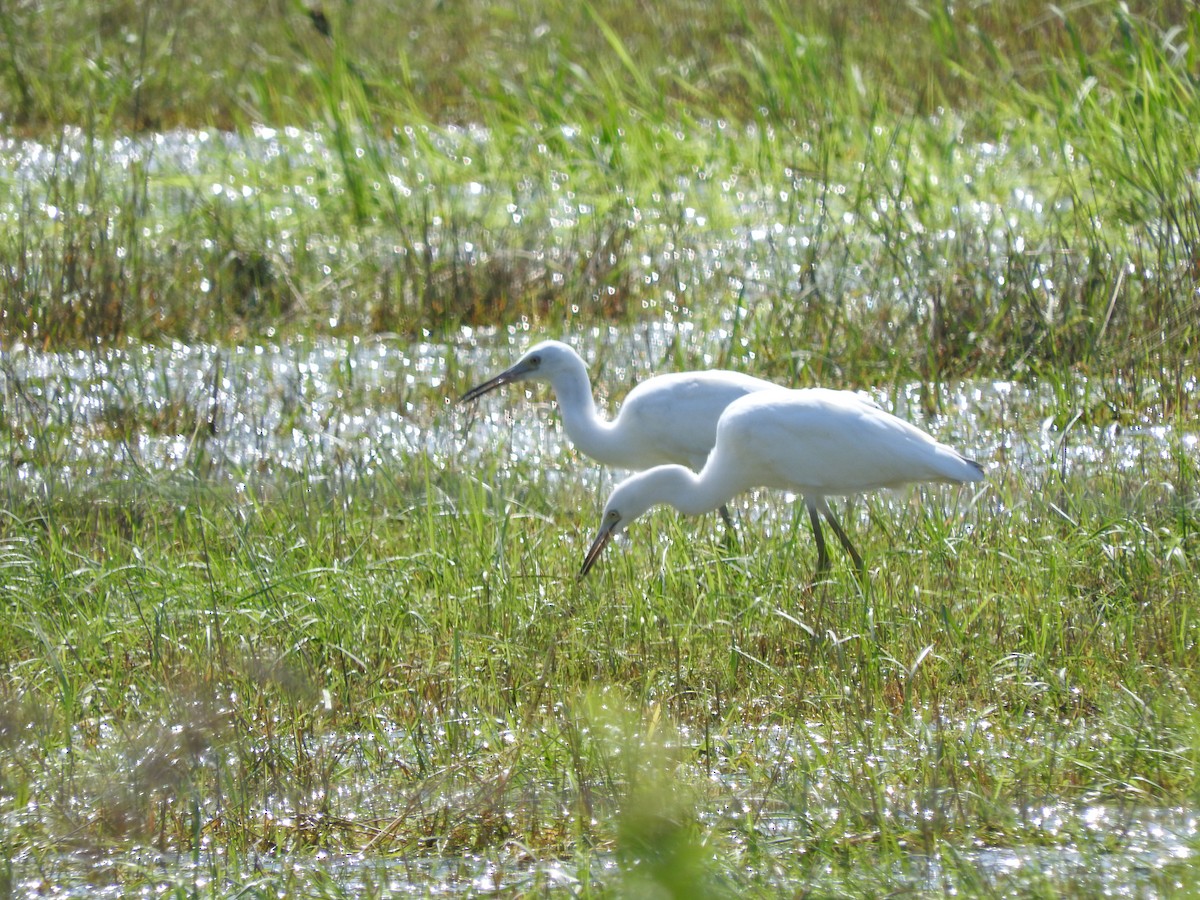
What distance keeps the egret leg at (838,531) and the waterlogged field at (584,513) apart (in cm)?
7

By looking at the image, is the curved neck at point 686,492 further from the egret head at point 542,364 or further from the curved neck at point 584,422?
the egret head at point 542,364

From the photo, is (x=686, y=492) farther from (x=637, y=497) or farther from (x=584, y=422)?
(x=584, y=422)

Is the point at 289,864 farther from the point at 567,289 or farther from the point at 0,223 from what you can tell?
the point at 0,223

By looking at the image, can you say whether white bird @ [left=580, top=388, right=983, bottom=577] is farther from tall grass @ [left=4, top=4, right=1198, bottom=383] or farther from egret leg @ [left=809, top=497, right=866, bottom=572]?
tall grass @ [left=4, top=4, right=1198, bottom=383]

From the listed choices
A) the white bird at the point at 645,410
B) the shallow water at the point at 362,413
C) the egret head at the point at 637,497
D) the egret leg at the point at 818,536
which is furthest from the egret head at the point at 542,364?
the egret leg at the point at 818,536

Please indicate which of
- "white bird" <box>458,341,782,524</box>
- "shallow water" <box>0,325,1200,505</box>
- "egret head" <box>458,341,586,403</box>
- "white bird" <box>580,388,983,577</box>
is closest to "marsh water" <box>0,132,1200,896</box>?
"shallow water" <box>0,325,1200,505</box>

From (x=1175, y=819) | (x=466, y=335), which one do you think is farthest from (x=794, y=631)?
(x=466, y=335)

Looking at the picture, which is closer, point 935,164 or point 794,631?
point 794,631

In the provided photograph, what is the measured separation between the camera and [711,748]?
3111mm

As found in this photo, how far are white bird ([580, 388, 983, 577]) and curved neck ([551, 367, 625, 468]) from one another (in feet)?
2.12

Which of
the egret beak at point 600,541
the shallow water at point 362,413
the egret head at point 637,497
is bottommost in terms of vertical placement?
the shallow water at point 362,413

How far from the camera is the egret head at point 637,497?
4180mm

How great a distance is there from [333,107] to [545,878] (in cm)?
580

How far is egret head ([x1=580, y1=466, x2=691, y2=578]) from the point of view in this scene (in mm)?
4180
